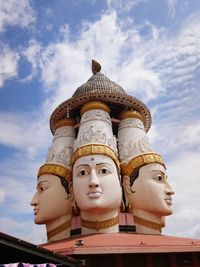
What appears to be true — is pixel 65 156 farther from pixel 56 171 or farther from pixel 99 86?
pixel 99 86

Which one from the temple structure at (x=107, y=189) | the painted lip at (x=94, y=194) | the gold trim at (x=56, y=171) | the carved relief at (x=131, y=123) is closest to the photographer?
the temple structure at (x=107, y=189)

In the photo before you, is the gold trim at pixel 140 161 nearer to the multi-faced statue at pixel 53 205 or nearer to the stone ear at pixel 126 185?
the stone ear at pixel 126 185

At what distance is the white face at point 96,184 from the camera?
16.5m

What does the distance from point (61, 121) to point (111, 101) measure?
13.1 feet

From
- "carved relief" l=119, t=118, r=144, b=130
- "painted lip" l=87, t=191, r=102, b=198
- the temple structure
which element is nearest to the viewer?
the temple structure

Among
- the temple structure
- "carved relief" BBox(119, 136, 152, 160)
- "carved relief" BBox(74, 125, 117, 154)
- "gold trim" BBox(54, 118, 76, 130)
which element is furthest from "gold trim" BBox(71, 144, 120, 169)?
"gold trim" BBox(54, 118, 76, 130)

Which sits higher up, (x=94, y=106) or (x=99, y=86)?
(x=99, y=86)

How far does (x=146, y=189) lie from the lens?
1803 cm

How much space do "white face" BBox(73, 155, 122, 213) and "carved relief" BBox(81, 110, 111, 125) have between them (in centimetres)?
367

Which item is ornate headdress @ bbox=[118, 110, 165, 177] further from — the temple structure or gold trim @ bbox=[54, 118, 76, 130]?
gold trim @ bbox=[54, 118, 76, 130]

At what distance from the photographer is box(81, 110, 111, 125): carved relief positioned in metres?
20.6

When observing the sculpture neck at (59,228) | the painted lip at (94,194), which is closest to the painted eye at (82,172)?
the painted lip at (94,194)

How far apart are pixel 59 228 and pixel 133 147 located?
6925mm

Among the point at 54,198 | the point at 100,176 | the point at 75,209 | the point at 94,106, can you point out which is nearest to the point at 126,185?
the point at 100,176
